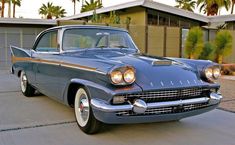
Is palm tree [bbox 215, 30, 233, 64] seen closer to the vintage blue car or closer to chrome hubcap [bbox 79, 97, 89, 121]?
the vintage blue car

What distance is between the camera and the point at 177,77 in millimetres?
3951

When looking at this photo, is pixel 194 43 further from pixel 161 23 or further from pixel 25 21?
pixel 25 21

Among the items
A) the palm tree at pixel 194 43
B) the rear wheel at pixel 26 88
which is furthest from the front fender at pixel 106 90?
the palm tree at pixel 194 43

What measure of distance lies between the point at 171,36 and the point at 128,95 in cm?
1346

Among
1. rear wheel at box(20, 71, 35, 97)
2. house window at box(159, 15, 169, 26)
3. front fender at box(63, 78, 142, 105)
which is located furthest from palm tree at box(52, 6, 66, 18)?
front fender at box(63, 78, 142, 105)

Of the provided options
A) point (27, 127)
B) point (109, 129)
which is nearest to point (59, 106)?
point (27, 127)

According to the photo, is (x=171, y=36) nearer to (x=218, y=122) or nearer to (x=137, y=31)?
(x=137, y=31)

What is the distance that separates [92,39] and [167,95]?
6.33 feet

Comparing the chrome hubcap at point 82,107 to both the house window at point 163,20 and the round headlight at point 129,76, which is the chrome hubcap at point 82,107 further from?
the house window at point 163,20

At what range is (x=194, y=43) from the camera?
15219 millimetres

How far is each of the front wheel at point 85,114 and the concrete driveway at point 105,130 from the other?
0.33ft

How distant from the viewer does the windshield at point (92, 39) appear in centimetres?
507

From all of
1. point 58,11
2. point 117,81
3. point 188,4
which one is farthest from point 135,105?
point 58,11

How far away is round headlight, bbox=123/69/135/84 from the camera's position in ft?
11.9
